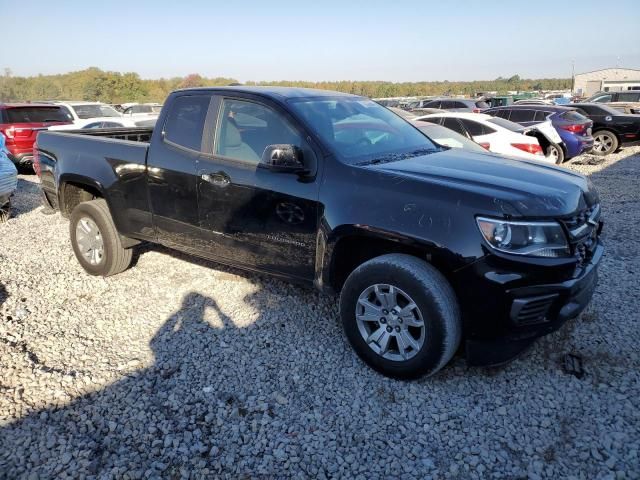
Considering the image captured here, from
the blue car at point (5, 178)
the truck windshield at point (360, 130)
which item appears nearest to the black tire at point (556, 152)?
the truck windshield at point (360, 130)

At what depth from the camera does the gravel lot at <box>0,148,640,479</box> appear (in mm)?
2438

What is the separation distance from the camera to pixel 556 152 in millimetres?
11633

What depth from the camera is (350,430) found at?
105 inches

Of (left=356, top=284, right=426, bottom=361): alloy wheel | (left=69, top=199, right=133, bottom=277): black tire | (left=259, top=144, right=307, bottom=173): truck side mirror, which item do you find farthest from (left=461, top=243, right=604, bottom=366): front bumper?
(left=69, top=199, right=133, bottom=277): black tire

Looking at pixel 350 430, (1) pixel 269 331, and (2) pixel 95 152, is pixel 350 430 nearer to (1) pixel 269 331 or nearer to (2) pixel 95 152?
(1) pixel 269 331

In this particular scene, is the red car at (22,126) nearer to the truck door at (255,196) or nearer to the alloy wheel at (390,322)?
the truck door at (255,196)

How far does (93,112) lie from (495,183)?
43.9 feet

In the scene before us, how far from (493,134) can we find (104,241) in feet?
25.1

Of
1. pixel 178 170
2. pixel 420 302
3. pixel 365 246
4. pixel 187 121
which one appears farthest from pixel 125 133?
pixel 420 302

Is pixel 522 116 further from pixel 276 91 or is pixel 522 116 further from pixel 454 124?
pixel 276 91

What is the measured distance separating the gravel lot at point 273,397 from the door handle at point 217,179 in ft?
3.77

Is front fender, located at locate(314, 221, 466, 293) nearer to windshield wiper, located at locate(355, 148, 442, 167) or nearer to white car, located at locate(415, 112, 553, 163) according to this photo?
windshield wiper, located at locate(355, 148, 442, 167)

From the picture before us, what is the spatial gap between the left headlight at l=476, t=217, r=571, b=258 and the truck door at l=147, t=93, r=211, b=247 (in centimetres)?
226

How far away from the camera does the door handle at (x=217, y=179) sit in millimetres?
3523
